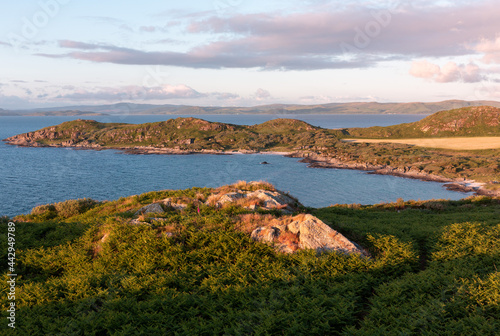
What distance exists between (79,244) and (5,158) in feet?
566

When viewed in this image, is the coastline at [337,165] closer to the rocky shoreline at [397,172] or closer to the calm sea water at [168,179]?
the rocky shoreline at [397,172]

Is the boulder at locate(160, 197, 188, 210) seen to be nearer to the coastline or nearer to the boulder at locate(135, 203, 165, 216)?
the boulder at locate(135, 203, 165, 216)

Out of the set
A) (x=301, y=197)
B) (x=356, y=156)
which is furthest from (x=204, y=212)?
(x=356, y=156)

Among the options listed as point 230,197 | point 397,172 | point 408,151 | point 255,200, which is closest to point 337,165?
point 397,172

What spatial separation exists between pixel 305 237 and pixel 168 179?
100m

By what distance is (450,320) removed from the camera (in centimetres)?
971

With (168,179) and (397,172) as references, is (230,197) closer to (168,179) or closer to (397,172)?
(168,179)

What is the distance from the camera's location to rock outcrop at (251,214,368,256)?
49.6ft

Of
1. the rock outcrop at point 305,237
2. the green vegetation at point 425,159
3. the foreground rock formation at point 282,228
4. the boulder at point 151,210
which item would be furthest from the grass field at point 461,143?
the boulder at point 151,210

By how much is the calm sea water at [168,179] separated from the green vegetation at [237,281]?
63.9 metres

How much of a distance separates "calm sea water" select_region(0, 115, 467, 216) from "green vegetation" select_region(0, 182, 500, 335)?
63.9 metres

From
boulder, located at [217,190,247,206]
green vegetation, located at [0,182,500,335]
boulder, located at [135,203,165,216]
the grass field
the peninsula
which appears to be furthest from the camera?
the grass field

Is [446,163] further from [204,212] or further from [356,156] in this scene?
[204,212]

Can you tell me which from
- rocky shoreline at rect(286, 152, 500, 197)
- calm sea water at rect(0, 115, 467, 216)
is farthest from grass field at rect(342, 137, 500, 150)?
calm sea water at rect(0, 115, 467, 216)
